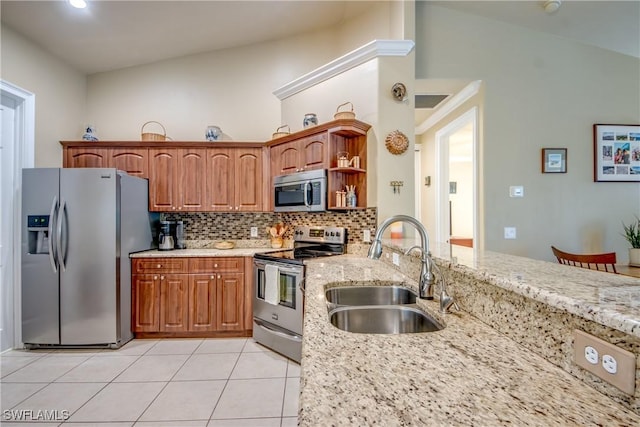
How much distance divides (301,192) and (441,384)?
247 centimetres

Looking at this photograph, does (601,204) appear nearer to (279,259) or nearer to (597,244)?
(597,244)

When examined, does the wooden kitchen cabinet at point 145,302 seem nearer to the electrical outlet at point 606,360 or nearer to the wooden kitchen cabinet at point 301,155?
the wooden kitchen cabinet at point 301,155

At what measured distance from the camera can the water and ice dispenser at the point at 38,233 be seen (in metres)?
2.75

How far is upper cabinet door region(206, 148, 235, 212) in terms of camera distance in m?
3.43

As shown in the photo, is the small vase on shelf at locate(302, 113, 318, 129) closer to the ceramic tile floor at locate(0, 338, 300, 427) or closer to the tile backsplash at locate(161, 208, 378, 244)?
the tile backsplash at locate(161, 208, 378, 244)

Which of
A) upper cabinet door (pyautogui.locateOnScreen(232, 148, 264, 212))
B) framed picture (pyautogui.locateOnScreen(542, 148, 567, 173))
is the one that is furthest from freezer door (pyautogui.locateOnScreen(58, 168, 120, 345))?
framed picture (pyautogui.locateOnScreen(542, 148, 567, 173))

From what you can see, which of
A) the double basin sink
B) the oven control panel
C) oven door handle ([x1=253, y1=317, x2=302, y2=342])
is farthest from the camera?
the oven control panel

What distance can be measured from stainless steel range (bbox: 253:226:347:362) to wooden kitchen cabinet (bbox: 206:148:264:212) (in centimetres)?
82

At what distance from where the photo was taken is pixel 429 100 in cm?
381

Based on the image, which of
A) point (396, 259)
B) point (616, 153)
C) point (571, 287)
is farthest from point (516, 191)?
point (571, 287)

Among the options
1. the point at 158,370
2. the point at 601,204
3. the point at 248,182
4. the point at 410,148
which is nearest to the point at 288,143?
the point at 248,182

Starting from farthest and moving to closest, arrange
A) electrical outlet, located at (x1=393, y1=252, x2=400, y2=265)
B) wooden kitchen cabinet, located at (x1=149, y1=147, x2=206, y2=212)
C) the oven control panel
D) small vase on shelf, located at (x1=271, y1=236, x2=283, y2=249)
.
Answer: small vase on shelf, located at (x1=271, y1=236, x2=283, y2=249) → wooden kitchen cabinet, located at (x1=149, y1=147, x2=206, y2=212) → the oven control panel → electrical outlet, located at (x1=393, y1=252, x2=400, y2=265)

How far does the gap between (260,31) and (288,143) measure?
1.48m

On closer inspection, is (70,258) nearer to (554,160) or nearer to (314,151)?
(314,151)
